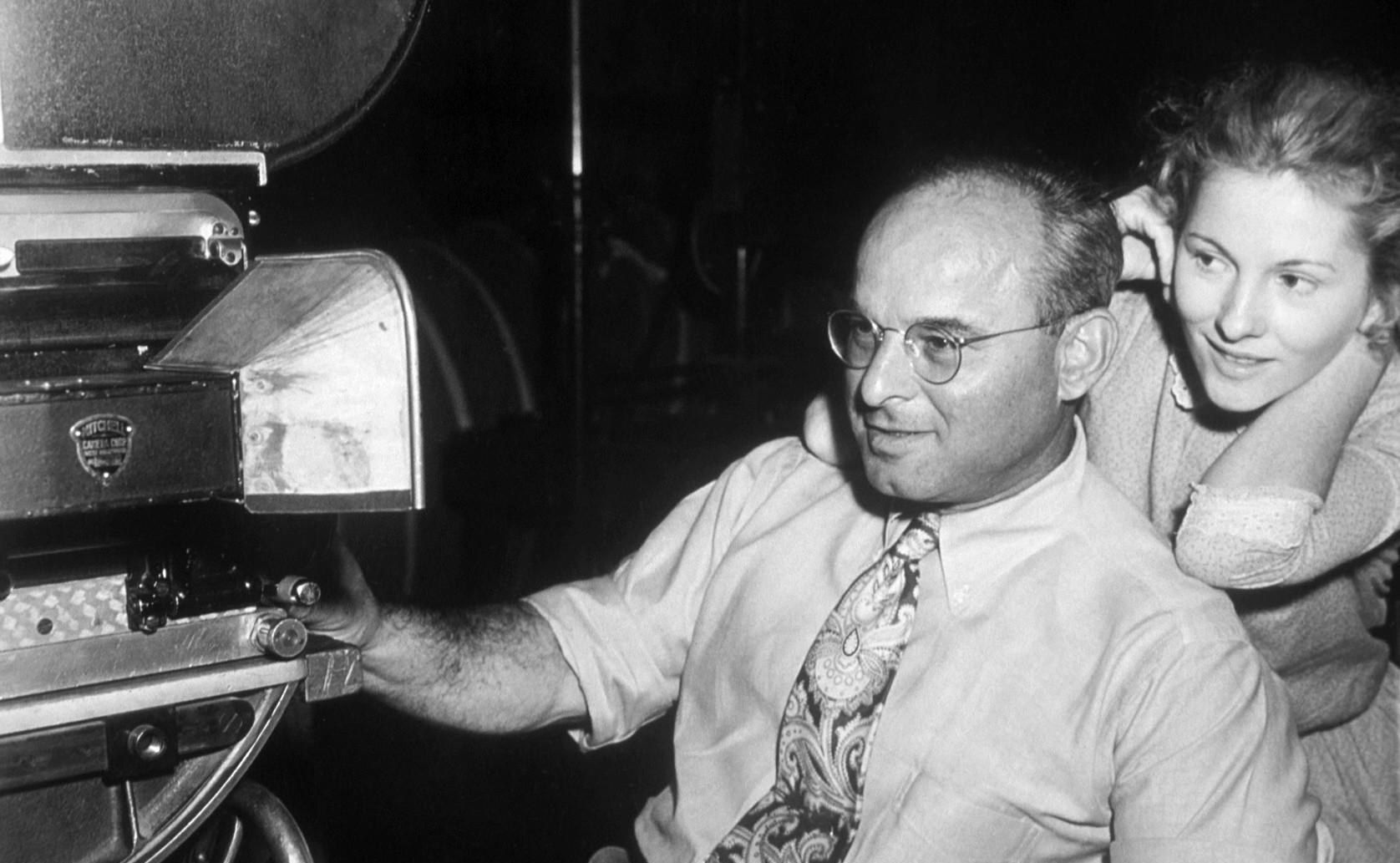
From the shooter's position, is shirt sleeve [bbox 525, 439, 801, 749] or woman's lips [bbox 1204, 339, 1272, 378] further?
shirt sleeve [bbox 525, 439, 801, 749]

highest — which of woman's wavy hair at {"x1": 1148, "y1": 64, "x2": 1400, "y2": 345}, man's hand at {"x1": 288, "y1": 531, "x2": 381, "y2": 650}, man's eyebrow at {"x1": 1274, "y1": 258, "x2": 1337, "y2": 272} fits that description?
woman's wavy hair at {"x1": 1148, "y1": 64, "x2": 1400, "y2": 345}

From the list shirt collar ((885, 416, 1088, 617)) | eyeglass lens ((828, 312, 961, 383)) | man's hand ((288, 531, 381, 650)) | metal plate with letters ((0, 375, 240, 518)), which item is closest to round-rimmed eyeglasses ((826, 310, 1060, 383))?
eyeglass lens ((828, 312, 961, 383))

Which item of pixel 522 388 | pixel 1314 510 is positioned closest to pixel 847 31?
pixel 522 388

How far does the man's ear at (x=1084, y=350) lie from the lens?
68.0 inches

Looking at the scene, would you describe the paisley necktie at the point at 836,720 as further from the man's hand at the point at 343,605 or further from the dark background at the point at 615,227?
the dark background at the point at 615,227

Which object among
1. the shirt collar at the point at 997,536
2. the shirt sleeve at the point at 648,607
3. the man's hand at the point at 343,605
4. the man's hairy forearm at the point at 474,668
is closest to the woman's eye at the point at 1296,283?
the shirt collar at the point at 997,536

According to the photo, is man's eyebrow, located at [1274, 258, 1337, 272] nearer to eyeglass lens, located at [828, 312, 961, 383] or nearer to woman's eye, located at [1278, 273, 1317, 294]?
woman's eye, located at [1278, 273, 1317, 294]

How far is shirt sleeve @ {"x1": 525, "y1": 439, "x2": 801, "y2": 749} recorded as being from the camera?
1911mm

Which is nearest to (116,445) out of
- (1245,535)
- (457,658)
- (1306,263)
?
(457,658)

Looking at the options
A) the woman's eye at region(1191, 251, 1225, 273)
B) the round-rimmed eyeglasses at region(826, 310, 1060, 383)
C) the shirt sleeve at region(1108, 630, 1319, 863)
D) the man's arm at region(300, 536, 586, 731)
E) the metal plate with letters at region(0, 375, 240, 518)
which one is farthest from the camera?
the woman's eye at region(1191, 251, 1225, 273)

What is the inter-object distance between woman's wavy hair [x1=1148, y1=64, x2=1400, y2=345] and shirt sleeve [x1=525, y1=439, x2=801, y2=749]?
0.76 metres

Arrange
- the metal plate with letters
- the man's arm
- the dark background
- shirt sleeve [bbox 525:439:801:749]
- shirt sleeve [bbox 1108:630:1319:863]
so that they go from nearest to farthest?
the metal plate with letters, shirt sleeve [bbox 1108:630:1319:863], the man's arm, shirt sleeve [bbox 525:439:801:749], the dark background

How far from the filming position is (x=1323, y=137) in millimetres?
1688

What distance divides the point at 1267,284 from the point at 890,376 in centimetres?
52
